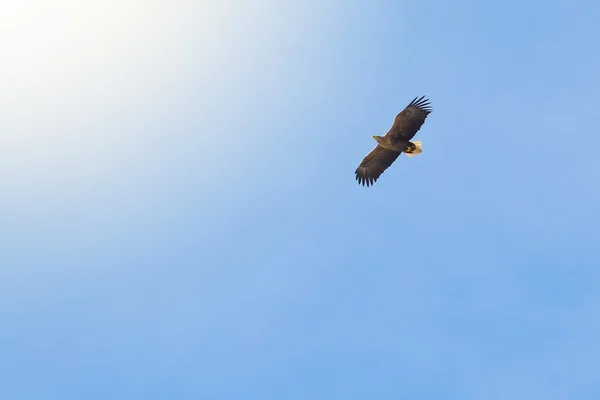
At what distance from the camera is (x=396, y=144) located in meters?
41.1

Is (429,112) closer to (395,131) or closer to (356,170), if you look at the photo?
(395,131)

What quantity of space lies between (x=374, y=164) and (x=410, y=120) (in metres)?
4.04

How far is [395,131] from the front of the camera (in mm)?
40562

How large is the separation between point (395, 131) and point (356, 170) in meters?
3.93

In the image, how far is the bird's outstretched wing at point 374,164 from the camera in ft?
140

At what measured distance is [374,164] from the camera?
43219mm

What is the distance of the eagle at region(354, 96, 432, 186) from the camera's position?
39812mm

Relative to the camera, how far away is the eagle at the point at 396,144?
3981 cm

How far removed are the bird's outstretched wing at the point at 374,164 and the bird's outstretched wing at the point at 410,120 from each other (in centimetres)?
195

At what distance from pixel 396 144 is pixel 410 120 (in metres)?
1.63

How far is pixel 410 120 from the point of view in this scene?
4003cm

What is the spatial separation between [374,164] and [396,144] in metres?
2.48

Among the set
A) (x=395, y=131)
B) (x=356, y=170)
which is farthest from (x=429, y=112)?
(x=356, y=170)

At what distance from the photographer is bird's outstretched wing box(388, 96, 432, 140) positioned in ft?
130
